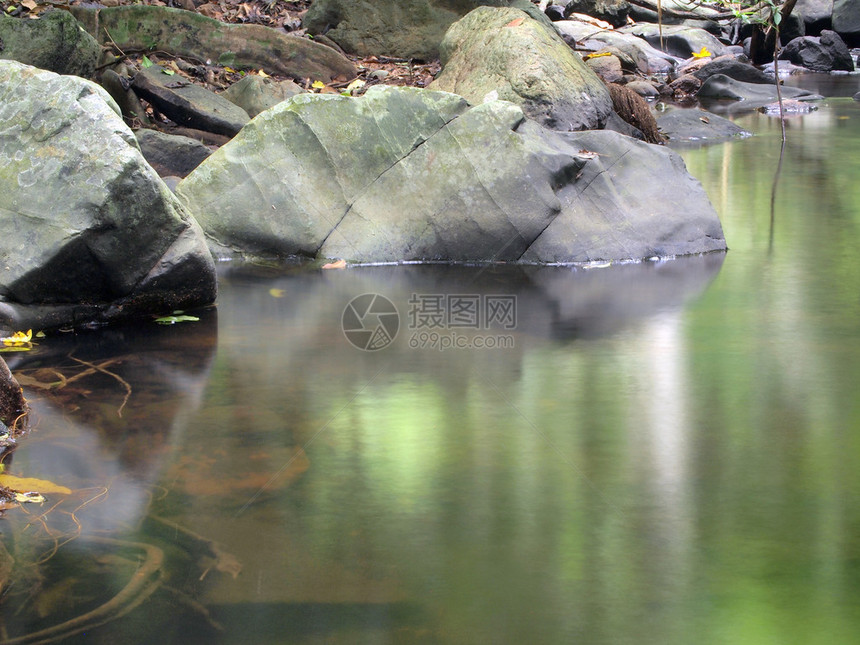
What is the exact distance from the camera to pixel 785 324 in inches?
182

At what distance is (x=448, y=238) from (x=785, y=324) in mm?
2020

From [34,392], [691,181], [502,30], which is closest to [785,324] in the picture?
[691,181]

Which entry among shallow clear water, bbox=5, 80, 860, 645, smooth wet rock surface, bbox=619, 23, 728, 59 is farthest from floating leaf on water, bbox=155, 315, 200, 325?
smooth wet rock surface, bbox=619, 23, 728, 59

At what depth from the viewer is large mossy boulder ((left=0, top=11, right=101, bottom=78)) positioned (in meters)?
7.84

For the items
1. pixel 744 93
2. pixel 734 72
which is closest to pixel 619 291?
pixel 744 93

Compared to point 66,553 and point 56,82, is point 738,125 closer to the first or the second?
point 56,82

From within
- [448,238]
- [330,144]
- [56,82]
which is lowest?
[448,238]

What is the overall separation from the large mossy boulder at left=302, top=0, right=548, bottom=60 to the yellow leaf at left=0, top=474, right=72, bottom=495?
30.3ft

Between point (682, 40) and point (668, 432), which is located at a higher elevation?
point (682, 40)

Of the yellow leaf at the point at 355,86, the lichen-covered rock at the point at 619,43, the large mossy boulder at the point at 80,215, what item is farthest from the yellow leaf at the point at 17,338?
the lichen-covered rock at the point at 619,43

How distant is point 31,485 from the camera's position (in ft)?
9.87

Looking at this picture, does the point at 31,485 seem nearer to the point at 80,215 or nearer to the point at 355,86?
the point at 80,215

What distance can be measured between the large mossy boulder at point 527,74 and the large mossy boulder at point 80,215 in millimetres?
4041

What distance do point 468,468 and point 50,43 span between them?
633 centimetres
